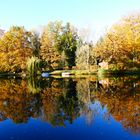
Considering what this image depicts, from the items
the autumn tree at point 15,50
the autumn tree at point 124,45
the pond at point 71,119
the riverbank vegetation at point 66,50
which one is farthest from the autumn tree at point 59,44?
the pond at point 71,119

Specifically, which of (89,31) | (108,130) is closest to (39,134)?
(108,130)

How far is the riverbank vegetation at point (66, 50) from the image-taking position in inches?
1532

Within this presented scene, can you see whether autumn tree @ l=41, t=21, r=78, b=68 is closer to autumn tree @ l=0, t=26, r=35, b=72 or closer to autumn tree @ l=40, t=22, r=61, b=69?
autumn tree @ l=40, t=22, r=61, b=69

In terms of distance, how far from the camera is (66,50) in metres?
52.1

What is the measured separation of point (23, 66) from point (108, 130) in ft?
111

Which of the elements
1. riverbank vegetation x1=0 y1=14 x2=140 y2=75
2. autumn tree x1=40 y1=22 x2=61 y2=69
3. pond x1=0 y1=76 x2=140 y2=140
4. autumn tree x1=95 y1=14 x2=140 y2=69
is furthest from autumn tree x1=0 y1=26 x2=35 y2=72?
pond x1=0 y1=76 x2=140 y2=140

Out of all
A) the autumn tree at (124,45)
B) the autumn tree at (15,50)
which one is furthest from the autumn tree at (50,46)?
the autumn tree at (124,45)

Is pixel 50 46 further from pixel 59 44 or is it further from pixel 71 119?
pixel 71 119

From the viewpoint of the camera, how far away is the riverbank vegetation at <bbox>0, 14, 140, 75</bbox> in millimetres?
38906

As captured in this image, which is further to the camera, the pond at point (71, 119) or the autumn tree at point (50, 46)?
the autumn tree at point (50, 46)

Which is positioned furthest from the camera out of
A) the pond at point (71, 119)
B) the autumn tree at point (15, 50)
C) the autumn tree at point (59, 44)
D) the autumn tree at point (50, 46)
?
the autumn tree at point (59, 44)

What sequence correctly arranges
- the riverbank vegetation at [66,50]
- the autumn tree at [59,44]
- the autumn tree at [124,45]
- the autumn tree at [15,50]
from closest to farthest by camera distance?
the autumn tree at [124,45] → the riverbank vegetation at [66,50] → the autumn tree at [15,50] → the autumn tree at [59,44]

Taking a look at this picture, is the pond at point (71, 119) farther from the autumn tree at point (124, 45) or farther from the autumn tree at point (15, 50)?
the autumn tree at point (15, 50)

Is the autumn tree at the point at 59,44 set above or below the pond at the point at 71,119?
above
